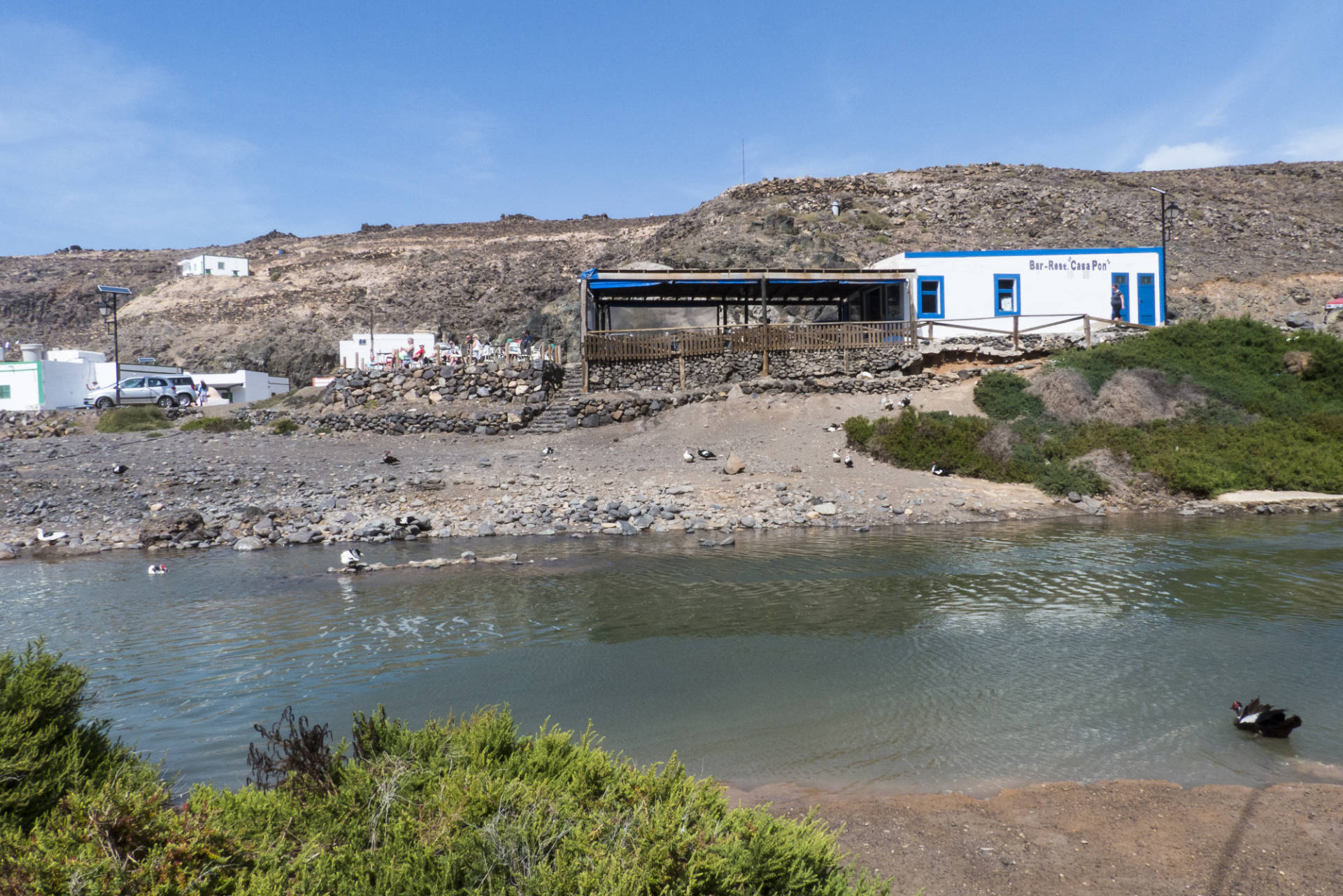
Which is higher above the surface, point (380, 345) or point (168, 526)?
point (380, 345)

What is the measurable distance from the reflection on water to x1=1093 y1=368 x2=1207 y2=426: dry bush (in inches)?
319

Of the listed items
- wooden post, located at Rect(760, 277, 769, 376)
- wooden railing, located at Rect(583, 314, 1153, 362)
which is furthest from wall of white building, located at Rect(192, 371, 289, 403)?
wooden post, located at Rect(760, 277, 769, 376)

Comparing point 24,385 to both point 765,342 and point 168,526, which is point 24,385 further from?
point 765,342

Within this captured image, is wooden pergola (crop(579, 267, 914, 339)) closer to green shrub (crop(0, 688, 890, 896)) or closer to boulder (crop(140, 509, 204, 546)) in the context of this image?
boulder (crop(140, 509, 204, 546))

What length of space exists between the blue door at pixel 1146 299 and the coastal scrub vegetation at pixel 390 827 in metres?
32.1

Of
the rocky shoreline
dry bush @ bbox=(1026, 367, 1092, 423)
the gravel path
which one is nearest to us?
the rocky shoreline

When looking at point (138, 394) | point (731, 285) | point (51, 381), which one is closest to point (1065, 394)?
point (731, 285)

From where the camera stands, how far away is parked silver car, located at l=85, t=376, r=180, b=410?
123 feet

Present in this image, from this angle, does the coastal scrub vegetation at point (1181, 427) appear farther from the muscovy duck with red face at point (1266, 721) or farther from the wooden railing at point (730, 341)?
the muscovy duck with red face at point (1266, 721)

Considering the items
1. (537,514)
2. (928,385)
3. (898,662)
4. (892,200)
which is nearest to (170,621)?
(537,514)

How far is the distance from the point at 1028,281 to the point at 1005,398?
25.4 feet

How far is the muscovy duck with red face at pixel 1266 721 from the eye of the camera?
6.34 meters

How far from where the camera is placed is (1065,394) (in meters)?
24.1

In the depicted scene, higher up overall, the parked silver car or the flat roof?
the flat roof
